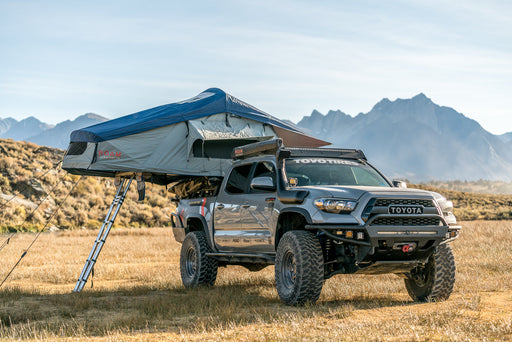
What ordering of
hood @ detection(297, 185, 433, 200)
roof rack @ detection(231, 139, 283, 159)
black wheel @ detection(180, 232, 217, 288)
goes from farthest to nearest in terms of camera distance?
black wheel @ detection(180, 232, 217, 288) → roof rack @ detection(231, 139, 283, 159) → hood @ detection(297, 185, 433, 200)

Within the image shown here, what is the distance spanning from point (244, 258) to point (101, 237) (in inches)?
138

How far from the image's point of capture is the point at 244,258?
11.4 meters

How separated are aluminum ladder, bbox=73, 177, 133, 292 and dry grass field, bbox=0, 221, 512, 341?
0.84 feet

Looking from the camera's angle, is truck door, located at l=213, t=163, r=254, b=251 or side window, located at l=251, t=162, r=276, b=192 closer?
side window, located at l=251, t=162, r=276, b=192

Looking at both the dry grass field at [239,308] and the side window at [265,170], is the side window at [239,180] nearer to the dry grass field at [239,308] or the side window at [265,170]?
the side window at [265,170]

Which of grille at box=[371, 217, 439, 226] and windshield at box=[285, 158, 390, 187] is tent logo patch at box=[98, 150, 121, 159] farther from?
grille at box=[371, 217, 439, 226]

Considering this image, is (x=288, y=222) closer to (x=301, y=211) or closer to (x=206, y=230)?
(x=301, y=211)

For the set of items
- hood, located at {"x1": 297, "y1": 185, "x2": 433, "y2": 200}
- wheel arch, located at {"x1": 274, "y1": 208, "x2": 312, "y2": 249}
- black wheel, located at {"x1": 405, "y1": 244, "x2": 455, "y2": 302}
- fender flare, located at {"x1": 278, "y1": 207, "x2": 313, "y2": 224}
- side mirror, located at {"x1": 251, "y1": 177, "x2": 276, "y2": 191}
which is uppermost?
side mirror, located at {"x1": 251, "y1": 177, "x2": 276, "y2": 191}

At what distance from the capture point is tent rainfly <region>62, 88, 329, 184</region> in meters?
13.0

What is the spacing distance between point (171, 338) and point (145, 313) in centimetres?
195

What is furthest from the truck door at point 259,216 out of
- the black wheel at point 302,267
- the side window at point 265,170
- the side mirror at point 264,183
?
the black wheel at point 302,267

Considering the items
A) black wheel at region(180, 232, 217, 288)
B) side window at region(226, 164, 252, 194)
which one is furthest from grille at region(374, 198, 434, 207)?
black wheel at region(180, 232, 217, 288)

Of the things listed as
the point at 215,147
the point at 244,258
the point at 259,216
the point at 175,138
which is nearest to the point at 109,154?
the point at 175,138

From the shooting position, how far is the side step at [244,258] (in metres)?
10.5
